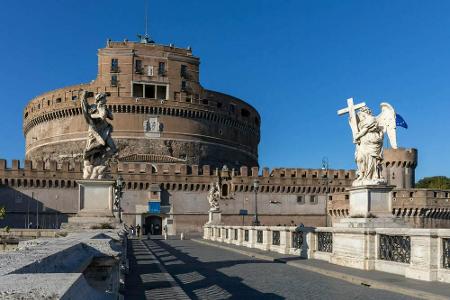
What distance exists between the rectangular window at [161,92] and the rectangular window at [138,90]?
202 cm

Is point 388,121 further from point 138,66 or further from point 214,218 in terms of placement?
point 138,66

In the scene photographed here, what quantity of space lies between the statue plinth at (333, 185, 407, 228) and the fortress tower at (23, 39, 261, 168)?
52.6 metres

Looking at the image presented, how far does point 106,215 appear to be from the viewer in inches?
468

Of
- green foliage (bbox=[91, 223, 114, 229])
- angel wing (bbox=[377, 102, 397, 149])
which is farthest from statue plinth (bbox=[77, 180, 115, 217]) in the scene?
angel wing (bbox=[377, 102, 397, 149])

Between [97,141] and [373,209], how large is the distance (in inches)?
256

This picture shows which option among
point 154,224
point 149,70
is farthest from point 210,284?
point 149,70

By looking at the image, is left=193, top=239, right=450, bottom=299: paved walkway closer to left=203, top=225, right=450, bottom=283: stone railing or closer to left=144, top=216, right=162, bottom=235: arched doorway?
left=203, top=225, right=450, bottom=283: stone railing

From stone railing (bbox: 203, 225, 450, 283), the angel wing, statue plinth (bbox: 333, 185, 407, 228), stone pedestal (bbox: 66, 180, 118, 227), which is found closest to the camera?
stone railing (bbox: 203, 225, 450, 283)

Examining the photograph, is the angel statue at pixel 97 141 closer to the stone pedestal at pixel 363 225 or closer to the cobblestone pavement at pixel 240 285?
the cobblestone pavement at pixel 240 285

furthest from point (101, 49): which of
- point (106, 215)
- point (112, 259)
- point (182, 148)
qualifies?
point (112, 259)

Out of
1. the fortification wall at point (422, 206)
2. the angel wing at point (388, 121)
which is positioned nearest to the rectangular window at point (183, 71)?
the fortification wall at point (422, 206)

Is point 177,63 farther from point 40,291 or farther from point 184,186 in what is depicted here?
point 40,291

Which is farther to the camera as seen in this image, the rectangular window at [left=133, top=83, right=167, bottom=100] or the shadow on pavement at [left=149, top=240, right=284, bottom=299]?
the rectangular window at [left=133, top=83, right=167, bottom=100]

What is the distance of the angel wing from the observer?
13.7 meters
